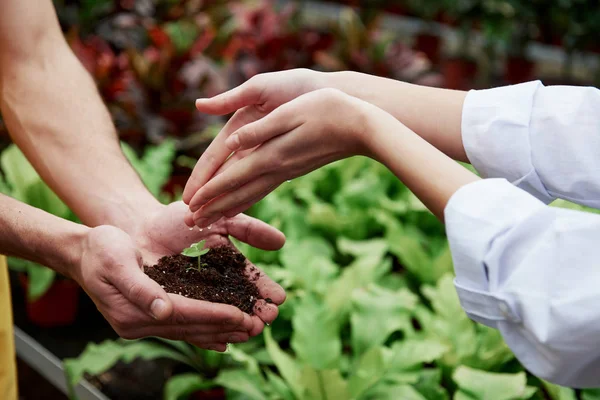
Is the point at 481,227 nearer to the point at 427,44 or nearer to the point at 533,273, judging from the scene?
the point at 533,273

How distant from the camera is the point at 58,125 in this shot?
1697 mm

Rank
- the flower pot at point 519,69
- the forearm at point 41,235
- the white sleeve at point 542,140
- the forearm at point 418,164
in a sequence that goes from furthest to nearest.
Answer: the flower pot at point 519,69, the forearm at point 41,235, the white sleeve at point 542,140, the forearm at point 418,164

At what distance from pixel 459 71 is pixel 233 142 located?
427cm

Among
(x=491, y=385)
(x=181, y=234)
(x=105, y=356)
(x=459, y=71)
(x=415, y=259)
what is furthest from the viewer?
(x=459, y=71)

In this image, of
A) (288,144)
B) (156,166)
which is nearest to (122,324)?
(288,144)

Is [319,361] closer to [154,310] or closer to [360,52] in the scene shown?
[154,310]

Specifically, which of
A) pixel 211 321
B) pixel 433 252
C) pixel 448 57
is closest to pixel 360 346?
pixel 433 252

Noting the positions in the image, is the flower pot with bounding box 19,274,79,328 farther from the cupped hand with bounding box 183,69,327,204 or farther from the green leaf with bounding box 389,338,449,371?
the cupped hand with bounding box 183,69,327,204

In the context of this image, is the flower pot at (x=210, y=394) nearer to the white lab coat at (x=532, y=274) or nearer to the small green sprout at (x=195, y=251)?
the small green sprout at (x=195, y=251)

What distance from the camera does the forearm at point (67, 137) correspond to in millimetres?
1665

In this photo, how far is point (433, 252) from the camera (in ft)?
9.02

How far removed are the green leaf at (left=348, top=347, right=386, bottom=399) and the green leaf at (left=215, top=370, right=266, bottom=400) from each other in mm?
271

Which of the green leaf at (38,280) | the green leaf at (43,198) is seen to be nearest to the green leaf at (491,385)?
the green leaf at (38,280)

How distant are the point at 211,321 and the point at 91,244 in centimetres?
27
